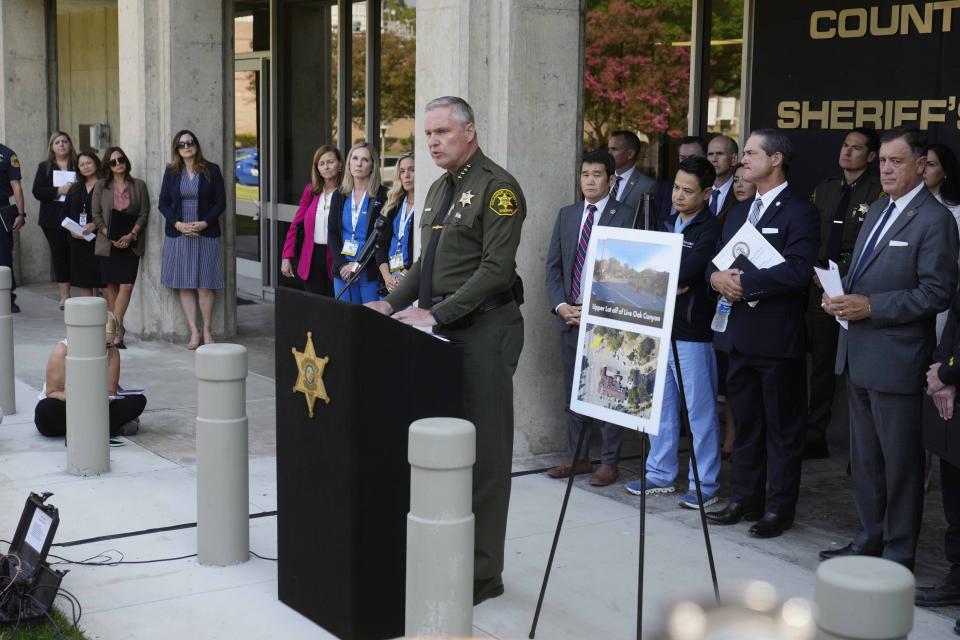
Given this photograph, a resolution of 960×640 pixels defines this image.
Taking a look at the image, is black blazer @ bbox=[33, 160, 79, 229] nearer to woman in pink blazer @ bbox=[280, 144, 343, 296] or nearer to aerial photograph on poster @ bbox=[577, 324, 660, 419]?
woman in pink blazer @ bbox=[280, 144, 343, 296]

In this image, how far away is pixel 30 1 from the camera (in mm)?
17062

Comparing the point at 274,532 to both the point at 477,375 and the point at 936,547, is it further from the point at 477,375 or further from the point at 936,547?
the point at 936,547

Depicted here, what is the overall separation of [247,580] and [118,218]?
7.18 m

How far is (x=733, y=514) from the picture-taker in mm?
6652

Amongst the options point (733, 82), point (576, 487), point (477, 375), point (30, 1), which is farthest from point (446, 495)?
point (30, 1)

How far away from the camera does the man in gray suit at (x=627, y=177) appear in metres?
7.59

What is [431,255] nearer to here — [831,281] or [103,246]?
[831,281]

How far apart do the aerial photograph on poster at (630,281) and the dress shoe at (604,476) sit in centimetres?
262

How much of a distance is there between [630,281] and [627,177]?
3468mm

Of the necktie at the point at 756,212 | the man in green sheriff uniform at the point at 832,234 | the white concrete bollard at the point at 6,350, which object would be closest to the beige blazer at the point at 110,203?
the white concrete bollard at the point at 6,350

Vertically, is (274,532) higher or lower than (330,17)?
lower

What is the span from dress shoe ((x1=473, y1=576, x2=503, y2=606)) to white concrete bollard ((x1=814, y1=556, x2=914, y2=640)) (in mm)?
2692

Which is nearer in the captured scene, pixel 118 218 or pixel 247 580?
pixel 247 580

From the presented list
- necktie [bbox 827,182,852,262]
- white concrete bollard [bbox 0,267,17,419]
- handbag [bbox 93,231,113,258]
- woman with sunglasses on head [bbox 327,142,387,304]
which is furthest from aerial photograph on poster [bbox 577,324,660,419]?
handbag [bbox 93,231,113,258]
